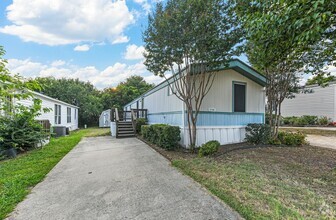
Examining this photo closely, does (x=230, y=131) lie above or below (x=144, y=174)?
above

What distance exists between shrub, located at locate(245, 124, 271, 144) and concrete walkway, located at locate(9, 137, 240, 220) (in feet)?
15.6

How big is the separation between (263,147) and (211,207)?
17.1 feet

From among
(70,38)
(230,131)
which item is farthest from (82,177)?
(70,38)

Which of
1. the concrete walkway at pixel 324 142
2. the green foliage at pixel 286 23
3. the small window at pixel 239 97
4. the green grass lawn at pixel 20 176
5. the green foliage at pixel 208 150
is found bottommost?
the concrete walkway at pixel 324 142

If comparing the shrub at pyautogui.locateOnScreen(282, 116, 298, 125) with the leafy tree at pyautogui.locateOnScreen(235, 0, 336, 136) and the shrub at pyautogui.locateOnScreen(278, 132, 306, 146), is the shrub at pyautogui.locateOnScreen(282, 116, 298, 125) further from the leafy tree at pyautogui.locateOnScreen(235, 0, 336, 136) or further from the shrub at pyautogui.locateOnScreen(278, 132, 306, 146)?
the leafy tree at pyautogui.locateOnScreen(235, 0, 336, 136)

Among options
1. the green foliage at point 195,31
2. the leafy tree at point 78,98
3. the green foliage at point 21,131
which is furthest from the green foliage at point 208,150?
the leafy tree at point 78,98

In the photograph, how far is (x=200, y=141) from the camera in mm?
6828

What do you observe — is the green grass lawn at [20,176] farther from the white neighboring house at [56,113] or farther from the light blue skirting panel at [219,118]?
the white neighboring house at [56,113]

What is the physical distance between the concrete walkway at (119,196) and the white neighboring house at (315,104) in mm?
14615

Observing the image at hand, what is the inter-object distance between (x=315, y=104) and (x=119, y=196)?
1904 centimetres

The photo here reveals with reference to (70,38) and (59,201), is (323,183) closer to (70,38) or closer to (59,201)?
(59,201)

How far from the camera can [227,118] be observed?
746 centimetres

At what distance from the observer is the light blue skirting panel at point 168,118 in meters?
7.16

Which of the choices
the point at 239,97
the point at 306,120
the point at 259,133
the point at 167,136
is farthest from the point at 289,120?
the point at 167,136
